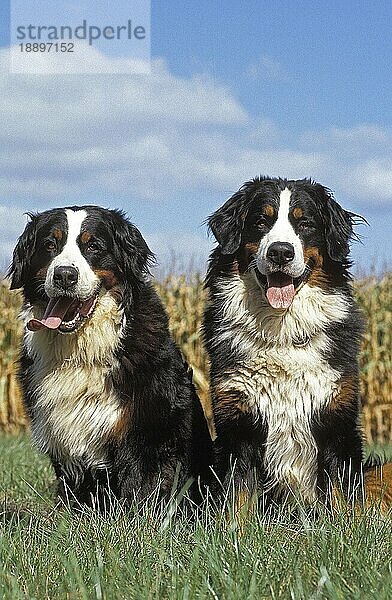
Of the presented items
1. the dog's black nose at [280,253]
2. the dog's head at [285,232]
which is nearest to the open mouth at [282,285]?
the dog's head at [285,232]

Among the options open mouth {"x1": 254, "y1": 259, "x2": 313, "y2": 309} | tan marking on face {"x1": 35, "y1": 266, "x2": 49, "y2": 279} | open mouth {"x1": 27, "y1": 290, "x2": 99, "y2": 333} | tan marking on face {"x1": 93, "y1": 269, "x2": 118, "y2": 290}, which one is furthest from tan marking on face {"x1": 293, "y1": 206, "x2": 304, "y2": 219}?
tan marking on face {"x1": 35, "y1": 266, "x2": 49, "y2": 279}

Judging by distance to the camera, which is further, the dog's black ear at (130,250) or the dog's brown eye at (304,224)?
the dog's black ear at (130,250)

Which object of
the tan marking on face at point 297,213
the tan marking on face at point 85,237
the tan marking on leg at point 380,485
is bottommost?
the tan marking on leg at point 380,485

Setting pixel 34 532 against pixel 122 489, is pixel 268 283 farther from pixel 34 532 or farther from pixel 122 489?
pixel 34 532

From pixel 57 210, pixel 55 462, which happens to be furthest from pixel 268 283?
pixel 55 462

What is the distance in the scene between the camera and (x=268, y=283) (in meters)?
4.77

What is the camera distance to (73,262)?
4715mm

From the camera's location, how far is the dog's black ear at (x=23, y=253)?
504 centimetres

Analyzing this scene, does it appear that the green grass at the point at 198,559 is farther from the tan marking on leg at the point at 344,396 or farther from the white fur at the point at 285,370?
the tan marking on leg at the point at 344,396

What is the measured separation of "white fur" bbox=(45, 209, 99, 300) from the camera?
15.5 feet

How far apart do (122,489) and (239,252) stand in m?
1.59

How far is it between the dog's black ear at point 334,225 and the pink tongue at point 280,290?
1.06 feet

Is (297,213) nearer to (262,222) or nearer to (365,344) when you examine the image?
(262,222)

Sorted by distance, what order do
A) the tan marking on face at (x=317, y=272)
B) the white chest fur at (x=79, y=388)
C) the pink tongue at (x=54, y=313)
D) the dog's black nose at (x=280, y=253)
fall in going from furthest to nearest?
the white chest fur at (x=79, y=388)
the pink tongue at (x=54, y=313)
the tan marking on face at (x=317, y=272)
the dog's black nose at (x=280, y=253)
